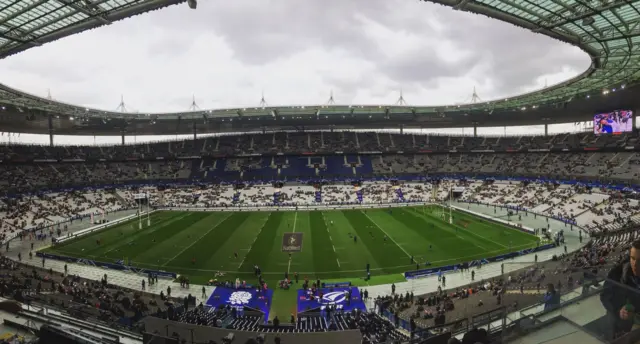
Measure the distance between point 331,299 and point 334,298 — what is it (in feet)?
0.87

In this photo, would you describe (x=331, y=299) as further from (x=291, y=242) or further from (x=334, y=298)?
(x=291, y=242)

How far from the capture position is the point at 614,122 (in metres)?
59.2

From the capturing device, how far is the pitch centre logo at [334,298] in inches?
926

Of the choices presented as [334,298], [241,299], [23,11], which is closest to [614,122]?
[334,298]

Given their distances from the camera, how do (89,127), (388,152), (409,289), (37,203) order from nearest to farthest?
(409,289), (37,203), (89,127), (388,152)

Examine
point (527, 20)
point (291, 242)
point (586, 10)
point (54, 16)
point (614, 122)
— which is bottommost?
point (291, 242)

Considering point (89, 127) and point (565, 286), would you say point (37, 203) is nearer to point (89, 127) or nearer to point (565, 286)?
point (89, 127)

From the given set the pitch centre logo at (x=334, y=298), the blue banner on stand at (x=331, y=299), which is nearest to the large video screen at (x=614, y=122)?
the blue banner on stand at (x=331, y=299)

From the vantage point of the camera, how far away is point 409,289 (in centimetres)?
2598

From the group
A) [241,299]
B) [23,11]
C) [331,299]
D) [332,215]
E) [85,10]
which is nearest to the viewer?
[85,10]

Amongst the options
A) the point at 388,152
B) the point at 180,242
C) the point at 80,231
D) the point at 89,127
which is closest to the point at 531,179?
the point at 388,152

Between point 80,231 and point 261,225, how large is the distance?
22.2 m

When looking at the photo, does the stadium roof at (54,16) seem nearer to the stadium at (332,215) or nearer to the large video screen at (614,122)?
the stadium at (332,215)

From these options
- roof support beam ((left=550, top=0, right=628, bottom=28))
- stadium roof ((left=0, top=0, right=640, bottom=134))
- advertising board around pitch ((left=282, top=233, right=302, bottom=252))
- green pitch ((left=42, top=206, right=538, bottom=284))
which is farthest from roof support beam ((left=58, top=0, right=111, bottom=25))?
roof support beam ((left=550, top=0, right=628, bottom=28))
